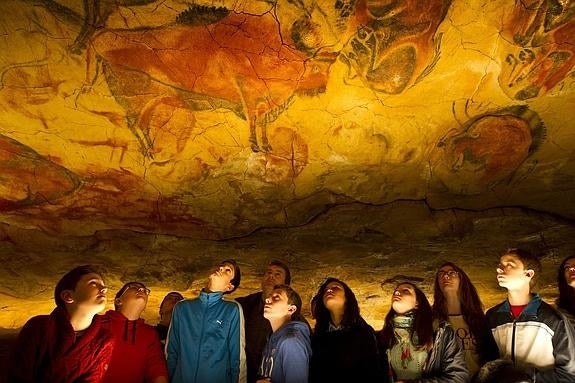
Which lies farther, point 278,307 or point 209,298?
point 209,298

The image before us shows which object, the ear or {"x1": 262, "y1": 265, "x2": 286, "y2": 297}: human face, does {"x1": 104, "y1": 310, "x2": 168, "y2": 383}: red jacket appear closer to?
the ear

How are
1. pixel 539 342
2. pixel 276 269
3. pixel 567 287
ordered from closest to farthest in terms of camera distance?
pixel 539 342
pixel 567 287
pixel 276 269

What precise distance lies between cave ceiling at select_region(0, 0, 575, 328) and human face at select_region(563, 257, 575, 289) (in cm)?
221

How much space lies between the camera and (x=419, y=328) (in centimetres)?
322

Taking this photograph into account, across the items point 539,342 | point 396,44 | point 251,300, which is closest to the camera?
point 539,342

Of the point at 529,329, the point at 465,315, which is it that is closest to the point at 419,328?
the point at 465,315

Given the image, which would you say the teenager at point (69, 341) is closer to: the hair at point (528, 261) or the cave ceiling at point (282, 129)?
the cave ceiling at point (282, 129)

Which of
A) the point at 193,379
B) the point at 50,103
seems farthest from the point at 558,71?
the point at 50,103

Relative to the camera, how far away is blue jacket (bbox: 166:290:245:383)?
3.23m

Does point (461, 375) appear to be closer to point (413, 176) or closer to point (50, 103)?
point (413, 176)

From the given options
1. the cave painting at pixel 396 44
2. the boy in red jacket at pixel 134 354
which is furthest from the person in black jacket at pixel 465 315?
the cave painting at pixel 396 44

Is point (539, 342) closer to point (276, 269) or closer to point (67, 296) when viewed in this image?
point (276, 269)

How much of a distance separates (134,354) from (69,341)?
0.56 meters

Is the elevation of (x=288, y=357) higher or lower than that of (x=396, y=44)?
lower
